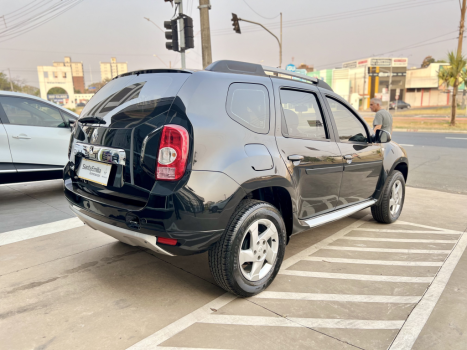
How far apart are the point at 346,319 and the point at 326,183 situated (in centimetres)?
132

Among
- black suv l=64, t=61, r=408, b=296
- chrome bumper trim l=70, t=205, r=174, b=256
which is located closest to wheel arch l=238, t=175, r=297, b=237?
black suv l=64, t=61, r=408, b=296

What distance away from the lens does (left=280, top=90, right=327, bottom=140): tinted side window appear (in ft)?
10.4

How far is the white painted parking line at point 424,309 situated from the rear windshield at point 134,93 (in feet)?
7.34

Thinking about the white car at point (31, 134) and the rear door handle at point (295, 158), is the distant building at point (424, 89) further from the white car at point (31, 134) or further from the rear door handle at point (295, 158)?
the rear door handle at point (295, 158)

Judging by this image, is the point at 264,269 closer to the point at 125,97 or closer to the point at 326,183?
the point at 326,183

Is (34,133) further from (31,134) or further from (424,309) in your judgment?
(424,309)

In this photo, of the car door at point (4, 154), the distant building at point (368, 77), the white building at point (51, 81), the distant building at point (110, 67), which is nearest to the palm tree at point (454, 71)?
the car door at point (4, 154)

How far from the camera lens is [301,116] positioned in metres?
3.36

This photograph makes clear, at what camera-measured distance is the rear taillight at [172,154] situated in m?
2.39

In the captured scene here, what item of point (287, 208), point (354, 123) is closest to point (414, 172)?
point (354, 123)

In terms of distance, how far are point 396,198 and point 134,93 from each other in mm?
3699

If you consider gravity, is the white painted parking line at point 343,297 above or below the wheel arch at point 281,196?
below

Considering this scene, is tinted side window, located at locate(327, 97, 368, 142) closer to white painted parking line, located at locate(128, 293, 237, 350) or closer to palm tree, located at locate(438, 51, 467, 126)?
white painted parking line, located at locate(128, 293, 237, 350)

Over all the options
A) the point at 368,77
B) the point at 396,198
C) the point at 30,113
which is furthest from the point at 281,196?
the point at 368,77
